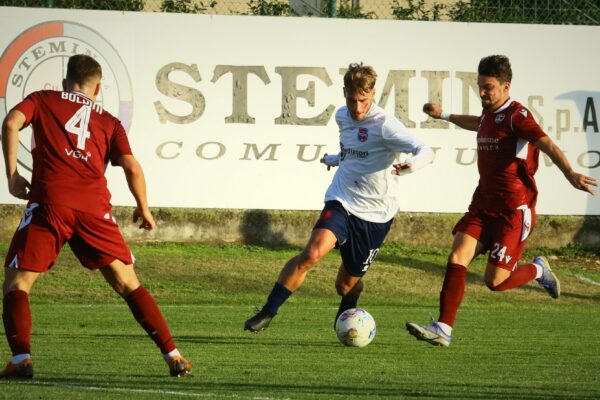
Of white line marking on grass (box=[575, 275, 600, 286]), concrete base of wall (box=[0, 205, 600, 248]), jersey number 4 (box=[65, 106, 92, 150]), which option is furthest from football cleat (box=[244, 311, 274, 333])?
white line marking on grass (box=[575, 275, 600, 286])

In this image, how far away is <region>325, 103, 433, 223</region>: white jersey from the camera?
9.71m

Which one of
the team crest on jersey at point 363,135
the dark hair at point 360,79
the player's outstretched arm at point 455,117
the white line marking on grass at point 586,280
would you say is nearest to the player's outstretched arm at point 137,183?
the dark hair at point 360,79

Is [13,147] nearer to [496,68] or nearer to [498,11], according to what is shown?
[496,68]

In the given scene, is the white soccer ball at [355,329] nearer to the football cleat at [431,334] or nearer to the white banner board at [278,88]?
the football cleat at [431,334]

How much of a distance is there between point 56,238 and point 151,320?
0.79 meters

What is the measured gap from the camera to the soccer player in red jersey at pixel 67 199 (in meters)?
7.29

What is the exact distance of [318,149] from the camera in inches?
640

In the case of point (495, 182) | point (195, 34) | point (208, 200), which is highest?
point (195, 34)

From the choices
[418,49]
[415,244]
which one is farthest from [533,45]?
[415,244]

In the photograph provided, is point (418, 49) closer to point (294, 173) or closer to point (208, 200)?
point (294, 173)

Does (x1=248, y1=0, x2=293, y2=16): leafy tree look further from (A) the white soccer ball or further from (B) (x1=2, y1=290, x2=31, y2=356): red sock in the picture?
(B) (x1=2, y1=290, x2=31, y2=356): red sock

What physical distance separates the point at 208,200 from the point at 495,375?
8.56 m

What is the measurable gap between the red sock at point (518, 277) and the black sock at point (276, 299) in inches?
77.2

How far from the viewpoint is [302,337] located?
10.4 metres
